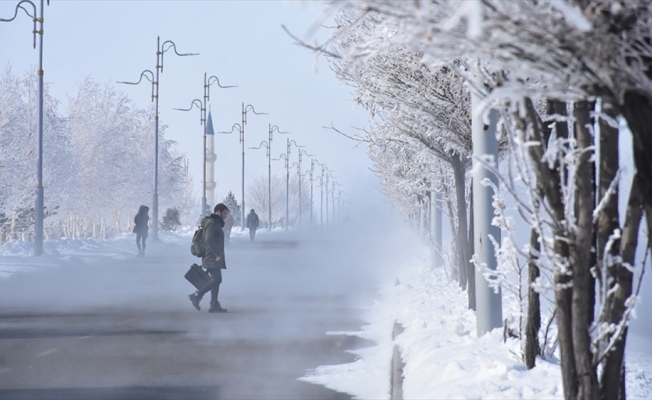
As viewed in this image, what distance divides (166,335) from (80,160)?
53729 mm

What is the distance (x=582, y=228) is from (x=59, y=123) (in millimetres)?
57727

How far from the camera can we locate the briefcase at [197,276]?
58.9ft

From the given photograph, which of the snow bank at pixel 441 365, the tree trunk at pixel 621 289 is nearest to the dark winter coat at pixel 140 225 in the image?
the snow bank at pixel 441 365

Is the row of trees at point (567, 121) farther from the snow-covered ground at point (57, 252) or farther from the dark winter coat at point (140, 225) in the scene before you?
the dark winter coat at point (140, 225)

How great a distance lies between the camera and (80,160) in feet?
217

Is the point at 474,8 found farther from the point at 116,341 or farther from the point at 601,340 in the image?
the point at 116,341

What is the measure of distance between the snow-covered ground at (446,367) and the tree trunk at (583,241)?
6.00 feet

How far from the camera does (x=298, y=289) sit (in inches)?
938

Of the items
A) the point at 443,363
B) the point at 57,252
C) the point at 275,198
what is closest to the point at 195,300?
the point at 443,363

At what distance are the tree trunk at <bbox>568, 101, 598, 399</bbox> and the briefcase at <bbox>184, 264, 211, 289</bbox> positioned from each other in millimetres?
13048

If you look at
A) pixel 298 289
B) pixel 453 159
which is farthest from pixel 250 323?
pixel 298 289

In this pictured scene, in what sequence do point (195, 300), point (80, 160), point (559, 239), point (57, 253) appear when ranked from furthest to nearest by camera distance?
point (80, 160), point (57, 253), point (195, 300), point (559, 239)

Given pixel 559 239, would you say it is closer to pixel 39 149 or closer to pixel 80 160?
pixel 39 149

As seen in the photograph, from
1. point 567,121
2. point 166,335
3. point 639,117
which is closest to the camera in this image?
point 639,117
